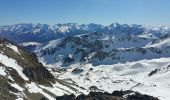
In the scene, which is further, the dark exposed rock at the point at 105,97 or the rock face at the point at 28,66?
the rock face at the point at 28,66

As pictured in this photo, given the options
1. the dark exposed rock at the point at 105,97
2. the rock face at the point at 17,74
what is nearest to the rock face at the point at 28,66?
the rock face at the point at 17,74

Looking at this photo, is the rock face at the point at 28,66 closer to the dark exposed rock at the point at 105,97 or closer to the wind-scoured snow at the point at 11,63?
the wind-scoured snow at the point at 11,63

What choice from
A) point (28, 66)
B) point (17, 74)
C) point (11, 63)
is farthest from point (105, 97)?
point (28, 66)

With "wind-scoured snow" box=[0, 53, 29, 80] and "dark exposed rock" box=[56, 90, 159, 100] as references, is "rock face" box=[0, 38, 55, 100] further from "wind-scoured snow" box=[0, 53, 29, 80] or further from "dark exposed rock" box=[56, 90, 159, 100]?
"dark exposed rock" box=[56, 90, 159, 100]

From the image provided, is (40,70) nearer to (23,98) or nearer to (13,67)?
(13,67)

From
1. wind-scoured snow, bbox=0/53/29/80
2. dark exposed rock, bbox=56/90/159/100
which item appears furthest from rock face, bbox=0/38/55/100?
dark exposed rock, bbox=56/90/159/100

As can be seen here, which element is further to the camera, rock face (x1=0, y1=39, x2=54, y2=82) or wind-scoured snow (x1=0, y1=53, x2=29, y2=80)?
rock face (x1=0, y1=39, x2=54, y2=82)

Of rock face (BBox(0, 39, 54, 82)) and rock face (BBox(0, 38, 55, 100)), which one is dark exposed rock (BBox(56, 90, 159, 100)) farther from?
rock face (BBox(0, 39, 54, 82))

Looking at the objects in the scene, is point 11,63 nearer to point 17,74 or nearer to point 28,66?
point 17,74

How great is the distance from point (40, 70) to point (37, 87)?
16.8 metres

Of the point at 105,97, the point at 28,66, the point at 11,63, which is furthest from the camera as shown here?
the point at 28,66

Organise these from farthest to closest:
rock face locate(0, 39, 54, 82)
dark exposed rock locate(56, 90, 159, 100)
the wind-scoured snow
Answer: rock face locate(0, 39, 54, 82), the wind-scoured snow, dark exposed rock locate(56, 90, 159, 100)

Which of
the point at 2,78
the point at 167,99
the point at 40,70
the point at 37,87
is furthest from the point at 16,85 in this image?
the point at 167,99

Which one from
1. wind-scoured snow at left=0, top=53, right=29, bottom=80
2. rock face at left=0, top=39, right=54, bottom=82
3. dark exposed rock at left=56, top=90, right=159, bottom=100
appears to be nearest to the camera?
dark exposed rock at left=56, top=90, right=159, bottom=100
